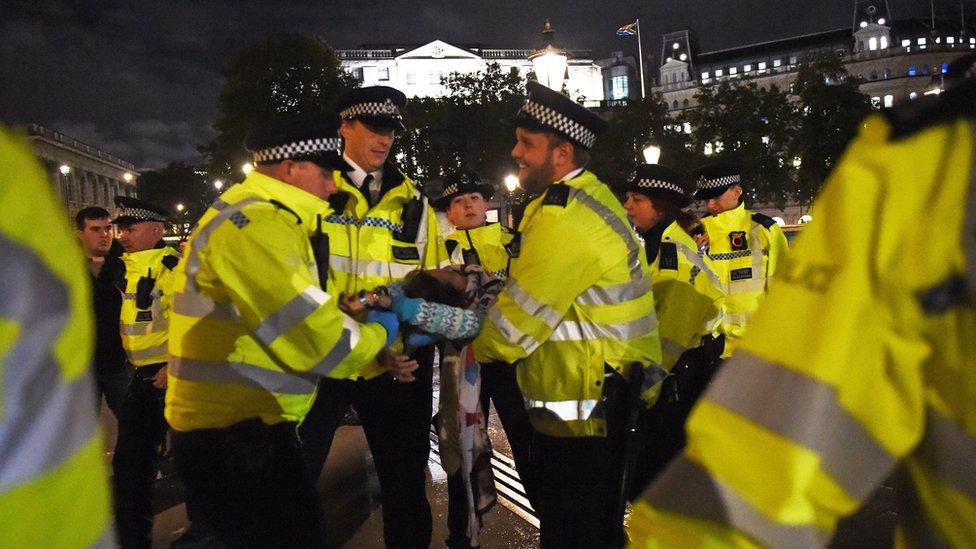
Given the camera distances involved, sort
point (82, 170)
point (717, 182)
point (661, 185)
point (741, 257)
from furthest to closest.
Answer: point (82, 170) → point (717, 182) → point (741, 257) → point (661, 185)

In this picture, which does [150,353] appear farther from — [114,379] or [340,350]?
[340,350]

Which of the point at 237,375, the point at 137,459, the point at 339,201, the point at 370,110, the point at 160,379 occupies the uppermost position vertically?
the point at 370,110

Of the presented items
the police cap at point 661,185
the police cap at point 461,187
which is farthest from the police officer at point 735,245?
the police cap at point 461,187

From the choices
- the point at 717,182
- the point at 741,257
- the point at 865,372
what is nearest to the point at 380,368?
the point at 865,372

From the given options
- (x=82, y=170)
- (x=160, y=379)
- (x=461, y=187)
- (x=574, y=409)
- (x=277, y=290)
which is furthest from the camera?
(x=82, y=170)

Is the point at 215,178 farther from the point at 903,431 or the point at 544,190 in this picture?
the point at 903,431

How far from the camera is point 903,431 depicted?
0.96 m

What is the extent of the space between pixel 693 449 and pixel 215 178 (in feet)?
138

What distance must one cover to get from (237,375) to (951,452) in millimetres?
2380

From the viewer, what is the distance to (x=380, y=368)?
3.93 m

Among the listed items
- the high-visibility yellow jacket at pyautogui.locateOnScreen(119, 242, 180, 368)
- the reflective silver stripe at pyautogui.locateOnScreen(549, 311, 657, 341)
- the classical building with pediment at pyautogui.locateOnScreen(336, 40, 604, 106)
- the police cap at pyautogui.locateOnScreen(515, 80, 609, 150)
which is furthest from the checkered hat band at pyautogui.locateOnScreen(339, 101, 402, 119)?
the classical building with pediment at pyautogui.locateOnScreen(336, 40, 604, 106)

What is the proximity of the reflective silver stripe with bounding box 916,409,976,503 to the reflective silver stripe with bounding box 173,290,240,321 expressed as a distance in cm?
233

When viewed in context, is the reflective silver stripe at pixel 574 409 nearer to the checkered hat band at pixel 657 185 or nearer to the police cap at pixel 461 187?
the checkered hat band at pixel 657 185

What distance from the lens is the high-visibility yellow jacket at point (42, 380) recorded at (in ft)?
2.91
